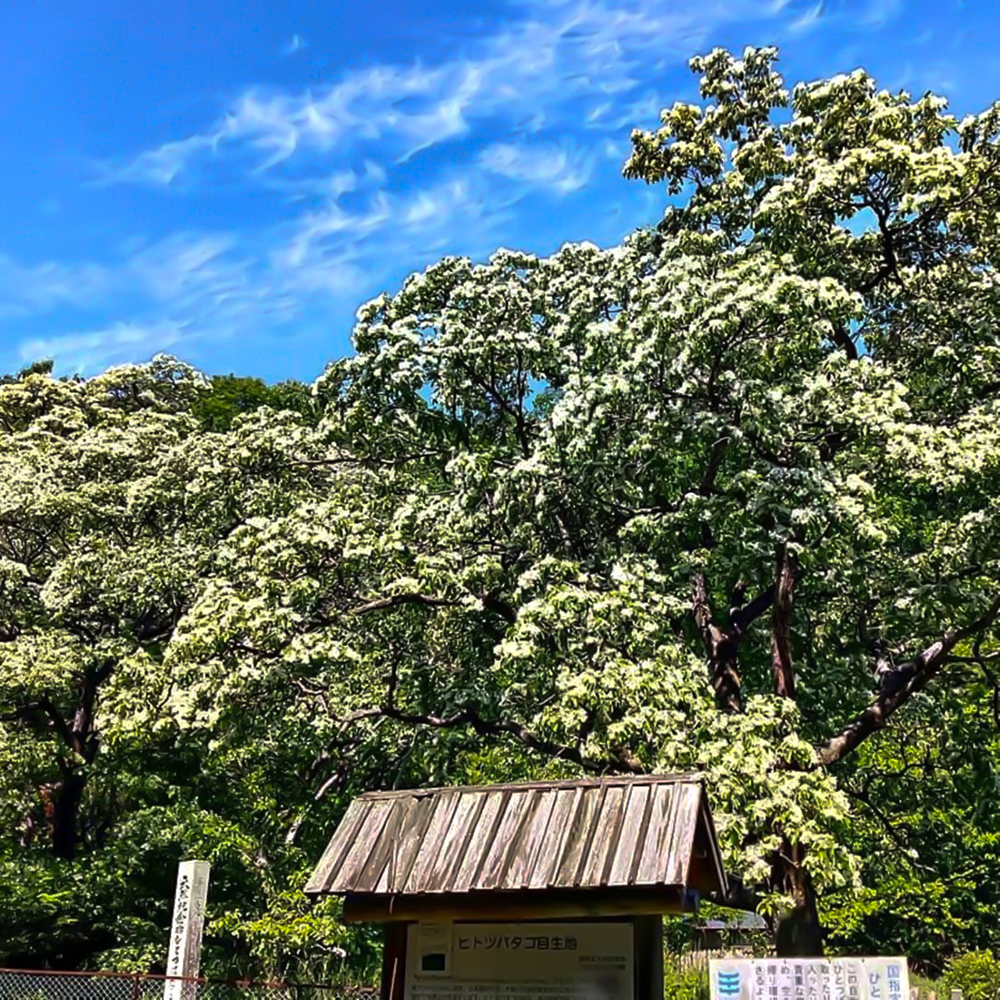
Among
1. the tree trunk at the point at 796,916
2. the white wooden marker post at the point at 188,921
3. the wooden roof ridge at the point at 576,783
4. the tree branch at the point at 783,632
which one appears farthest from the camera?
the tree branch at the point at 783,632

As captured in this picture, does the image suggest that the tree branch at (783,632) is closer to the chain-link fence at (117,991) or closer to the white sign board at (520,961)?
the chain-link fence at (117,991)

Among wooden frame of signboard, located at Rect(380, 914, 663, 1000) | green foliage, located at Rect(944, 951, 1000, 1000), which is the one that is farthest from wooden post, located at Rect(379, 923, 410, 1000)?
green foliage, located at Rect(944, 951, 1000, 1000)

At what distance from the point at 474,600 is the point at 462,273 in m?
4.58

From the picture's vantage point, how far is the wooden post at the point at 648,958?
5735mm

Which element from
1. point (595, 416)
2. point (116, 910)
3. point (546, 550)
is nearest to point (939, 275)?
point (595, 416)

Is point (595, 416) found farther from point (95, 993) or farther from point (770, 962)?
point (95, 993)

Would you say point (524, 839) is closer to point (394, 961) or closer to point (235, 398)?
point (394, 961)

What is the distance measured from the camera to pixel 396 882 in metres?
6.12

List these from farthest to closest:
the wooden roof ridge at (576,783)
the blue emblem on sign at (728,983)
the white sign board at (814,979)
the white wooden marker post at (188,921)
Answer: the white wooden marker post at (188,921), the blue emblem on sign at (728,983), the white sign board at (814,979), the wooden roof ridge at (576,783)

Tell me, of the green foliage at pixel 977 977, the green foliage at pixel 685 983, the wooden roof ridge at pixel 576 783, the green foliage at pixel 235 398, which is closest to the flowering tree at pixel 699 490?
the wooden roof ridge at pixel 576 783

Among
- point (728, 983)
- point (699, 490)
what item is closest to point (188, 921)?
point (728, 983)

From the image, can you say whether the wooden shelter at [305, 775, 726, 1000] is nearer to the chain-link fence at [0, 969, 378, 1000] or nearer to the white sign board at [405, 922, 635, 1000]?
the white sign board at [405, 922, 635, 1000]

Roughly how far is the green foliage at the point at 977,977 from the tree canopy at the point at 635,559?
1.23m

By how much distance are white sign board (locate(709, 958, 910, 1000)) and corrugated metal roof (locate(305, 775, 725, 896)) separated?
2.14 meters
